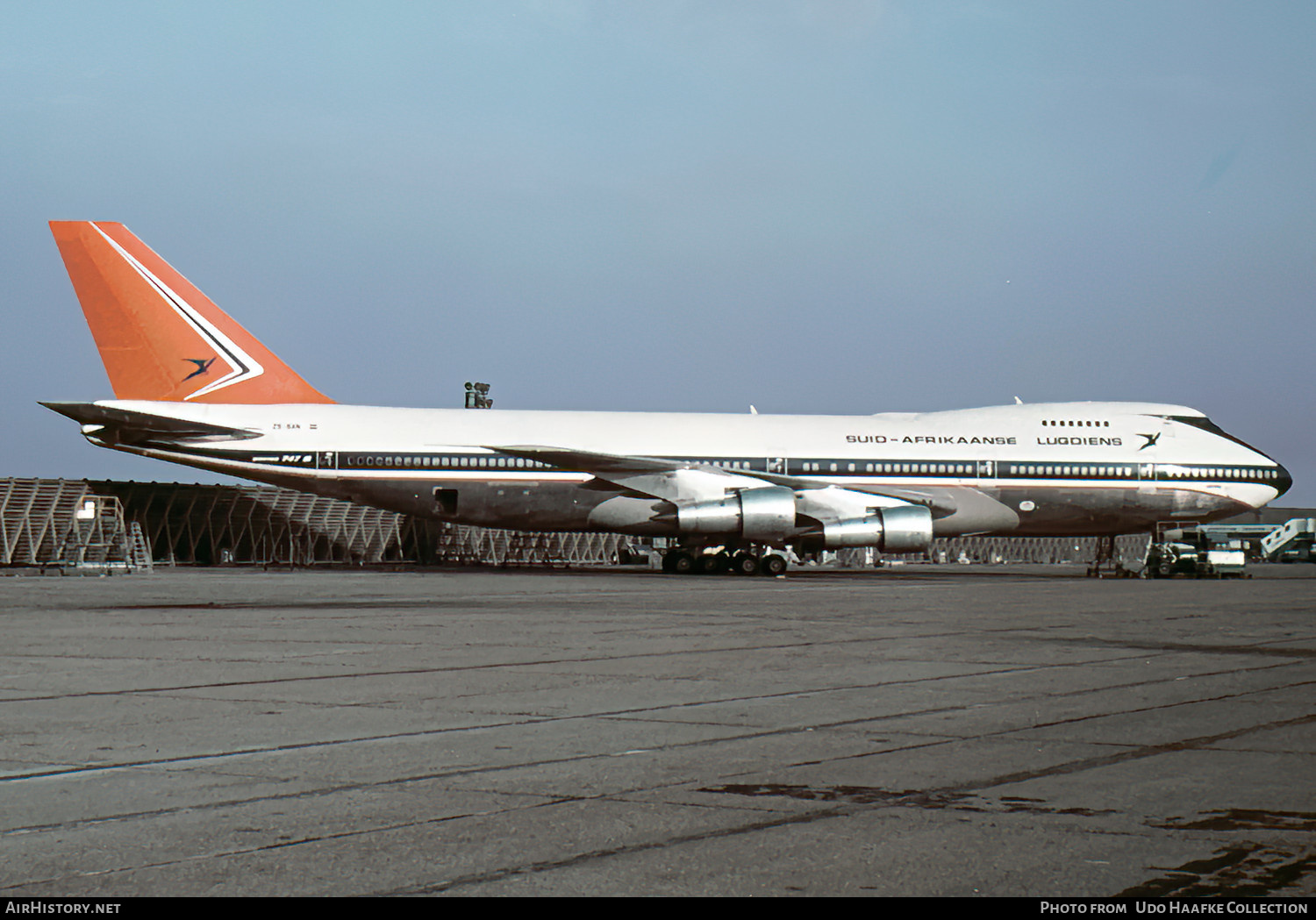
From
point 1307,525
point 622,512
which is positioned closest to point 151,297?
point 622,512

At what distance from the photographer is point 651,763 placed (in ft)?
19.0

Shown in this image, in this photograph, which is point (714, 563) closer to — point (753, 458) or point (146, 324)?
point (753, 458)

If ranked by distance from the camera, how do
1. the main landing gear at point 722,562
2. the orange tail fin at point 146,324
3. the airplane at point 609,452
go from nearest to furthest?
the airplane at point 609,452
the orange tail fin at point 146,324
the main landing gear at point 722,562

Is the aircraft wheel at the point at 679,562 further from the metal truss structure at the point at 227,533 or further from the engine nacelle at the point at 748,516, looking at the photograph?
the metal truss structure at the point at 227,533

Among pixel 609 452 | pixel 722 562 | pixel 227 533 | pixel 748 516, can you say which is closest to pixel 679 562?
pixel 722 562

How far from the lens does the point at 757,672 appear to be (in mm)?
9617

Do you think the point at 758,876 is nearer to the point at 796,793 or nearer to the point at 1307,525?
the point at 796,793

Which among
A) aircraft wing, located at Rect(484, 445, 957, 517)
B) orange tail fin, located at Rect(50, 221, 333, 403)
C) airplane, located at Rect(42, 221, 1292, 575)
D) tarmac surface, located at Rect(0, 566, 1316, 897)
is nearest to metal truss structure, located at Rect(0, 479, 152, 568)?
orange tail fin, located at Rect(50, 221, 333, 403)

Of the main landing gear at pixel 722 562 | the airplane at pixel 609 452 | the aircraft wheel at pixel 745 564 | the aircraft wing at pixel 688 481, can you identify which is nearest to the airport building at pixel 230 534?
the airplane at pixel 609 452

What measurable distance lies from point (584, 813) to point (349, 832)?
2.88 feet

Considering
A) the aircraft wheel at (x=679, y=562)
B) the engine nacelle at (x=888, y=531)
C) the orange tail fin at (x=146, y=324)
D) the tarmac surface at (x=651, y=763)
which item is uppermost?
the orange tail fin at (x=146, y=324)

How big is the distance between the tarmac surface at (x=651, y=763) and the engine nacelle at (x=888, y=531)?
18.5 metres

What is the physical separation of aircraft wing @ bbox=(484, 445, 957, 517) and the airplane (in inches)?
2.1

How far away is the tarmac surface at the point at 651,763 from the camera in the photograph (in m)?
3.94
